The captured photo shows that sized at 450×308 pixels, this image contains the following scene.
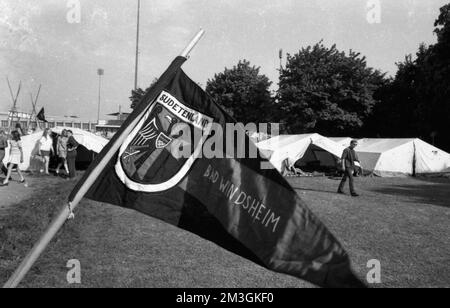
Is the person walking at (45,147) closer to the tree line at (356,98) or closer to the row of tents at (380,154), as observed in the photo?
the row of tents at (380,154)

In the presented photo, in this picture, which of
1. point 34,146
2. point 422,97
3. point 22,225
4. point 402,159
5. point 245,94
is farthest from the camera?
point 245,94

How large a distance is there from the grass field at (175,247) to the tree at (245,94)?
31.1 meters

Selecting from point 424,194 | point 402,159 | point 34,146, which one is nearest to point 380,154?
point 402,159

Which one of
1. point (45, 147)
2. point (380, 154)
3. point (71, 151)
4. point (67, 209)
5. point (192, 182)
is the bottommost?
point (67, 209)

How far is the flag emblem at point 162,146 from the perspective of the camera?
276 cm

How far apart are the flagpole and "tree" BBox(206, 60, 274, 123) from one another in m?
38.9

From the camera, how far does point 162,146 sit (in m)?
2.79

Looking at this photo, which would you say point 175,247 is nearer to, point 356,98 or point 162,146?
point 162,146

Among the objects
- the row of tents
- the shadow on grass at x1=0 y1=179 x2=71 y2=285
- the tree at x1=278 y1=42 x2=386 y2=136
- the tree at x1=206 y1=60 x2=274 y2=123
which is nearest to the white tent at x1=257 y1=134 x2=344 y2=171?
the row of tents

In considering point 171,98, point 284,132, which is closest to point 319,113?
point 284,132

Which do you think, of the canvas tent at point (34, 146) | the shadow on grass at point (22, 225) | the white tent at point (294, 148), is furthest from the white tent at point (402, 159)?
the shadow on grass at point (22, 225)

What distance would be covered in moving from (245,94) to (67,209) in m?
40.4

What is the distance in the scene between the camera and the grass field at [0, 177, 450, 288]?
5133 millimetres
